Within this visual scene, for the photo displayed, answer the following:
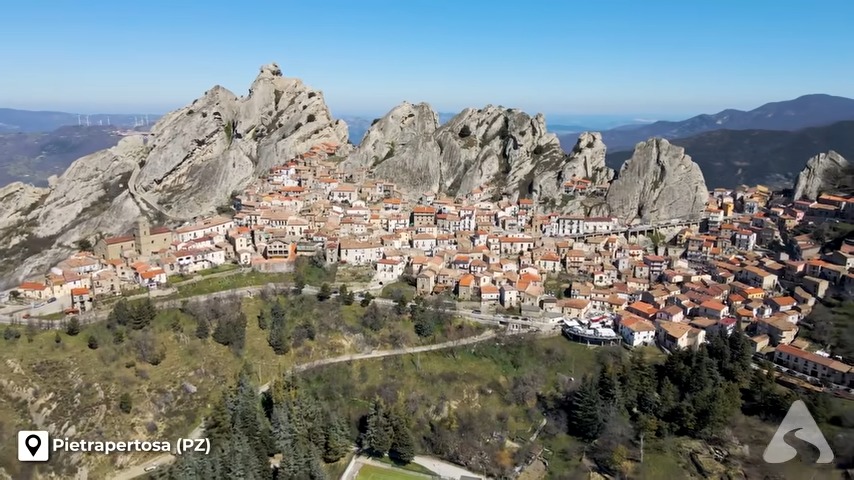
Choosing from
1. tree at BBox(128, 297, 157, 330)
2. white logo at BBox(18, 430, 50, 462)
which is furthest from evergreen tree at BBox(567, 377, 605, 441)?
white logo at BBox(18, 430, 50, 462)

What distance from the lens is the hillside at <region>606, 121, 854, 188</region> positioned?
466 feet

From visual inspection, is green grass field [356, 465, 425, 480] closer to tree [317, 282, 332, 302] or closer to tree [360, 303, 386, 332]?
tree [360, 303, 386, 332]

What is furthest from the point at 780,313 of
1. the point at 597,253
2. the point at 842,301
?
the point at 597,253

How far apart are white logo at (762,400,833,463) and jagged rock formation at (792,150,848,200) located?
4486cm

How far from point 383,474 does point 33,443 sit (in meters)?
21.0

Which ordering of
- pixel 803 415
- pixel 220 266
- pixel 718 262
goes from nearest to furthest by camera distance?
pixel 803 415
pixel 220 266
pixel 718 262

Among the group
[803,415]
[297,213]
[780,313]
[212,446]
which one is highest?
[297,213]

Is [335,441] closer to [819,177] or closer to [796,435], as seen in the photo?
[796,435]

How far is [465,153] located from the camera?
8131 centimetres

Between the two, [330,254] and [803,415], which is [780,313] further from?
[330,254]

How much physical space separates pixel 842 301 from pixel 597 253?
21.3 meters

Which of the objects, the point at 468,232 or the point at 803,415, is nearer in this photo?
the point at 803,415

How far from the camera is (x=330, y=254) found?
181ft

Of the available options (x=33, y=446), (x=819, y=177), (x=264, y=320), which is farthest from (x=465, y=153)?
(x=33, y=446)
